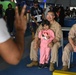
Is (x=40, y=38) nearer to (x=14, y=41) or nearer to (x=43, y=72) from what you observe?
(x=43, y=72)

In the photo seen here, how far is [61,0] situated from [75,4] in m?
2.24

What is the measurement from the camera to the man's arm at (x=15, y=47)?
99 cm

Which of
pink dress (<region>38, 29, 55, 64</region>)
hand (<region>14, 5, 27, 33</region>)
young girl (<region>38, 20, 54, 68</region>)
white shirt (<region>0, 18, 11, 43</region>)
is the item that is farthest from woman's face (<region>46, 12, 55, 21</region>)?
white shirt (<region>0, 18, 11, 43</region>)

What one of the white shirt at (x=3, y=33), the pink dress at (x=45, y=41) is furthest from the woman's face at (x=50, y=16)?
Answer: the white shirt at (x=3, y=33)

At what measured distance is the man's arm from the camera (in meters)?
0.99

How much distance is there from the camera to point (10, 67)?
4.96 metres

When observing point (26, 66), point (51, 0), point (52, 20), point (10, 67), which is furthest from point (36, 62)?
point (51, 0)

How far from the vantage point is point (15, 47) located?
1.03m

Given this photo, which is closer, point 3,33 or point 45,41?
point 3,33

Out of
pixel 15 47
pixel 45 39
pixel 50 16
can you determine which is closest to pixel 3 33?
pixel 15 47

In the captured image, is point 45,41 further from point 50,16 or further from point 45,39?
point 50,16

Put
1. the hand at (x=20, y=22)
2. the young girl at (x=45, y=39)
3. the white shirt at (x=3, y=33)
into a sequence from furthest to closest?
the young girl at (x=45, y=39) < the hand at (x=20, y=22) < the white shirt at (x=3, y=33)

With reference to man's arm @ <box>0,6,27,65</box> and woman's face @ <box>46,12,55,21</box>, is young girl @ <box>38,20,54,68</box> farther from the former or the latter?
man's arm @ <box>0,6,27,65</box>

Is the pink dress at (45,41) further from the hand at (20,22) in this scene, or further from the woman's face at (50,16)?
the hand at (20,22)
